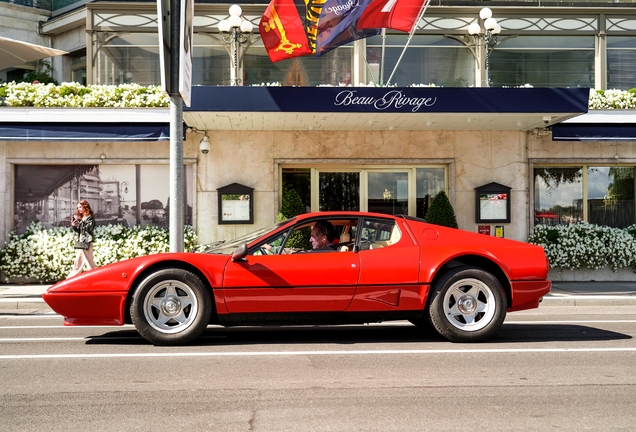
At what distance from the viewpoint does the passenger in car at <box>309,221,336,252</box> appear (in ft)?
26.4

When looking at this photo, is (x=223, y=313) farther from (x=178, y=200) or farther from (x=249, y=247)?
(x=178, y=200)

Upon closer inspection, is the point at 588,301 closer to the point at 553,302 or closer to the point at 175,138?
the point at 553,302

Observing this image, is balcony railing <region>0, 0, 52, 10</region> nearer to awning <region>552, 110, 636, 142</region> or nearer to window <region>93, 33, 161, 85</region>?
window <region>93, 33, 161, 85</region>

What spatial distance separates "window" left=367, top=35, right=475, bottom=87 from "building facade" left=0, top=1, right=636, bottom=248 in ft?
0.12

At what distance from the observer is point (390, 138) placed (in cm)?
1658

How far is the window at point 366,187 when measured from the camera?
16.8m

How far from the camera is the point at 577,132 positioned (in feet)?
51.7

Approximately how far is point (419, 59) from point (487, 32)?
2.75m

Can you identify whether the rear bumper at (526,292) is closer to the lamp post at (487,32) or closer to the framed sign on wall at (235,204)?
the lamp post at (487,32)

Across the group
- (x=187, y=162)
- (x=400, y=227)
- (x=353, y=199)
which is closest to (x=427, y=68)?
(x=353, y=199)

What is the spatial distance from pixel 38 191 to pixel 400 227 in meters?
11.2

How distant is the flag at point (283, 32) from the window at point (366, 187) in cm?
277

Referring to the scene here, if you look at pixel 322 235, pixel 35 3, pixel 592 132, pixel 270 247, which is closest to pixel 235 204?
pixel 592 132

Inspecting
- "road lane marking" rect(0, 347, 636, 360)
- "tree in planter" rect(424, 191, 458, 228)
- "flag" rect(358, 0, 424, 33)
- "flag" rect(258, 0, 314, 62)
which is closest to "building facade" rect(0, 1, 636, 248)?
"tree in planter" rect(424, 191, 458, 228)
